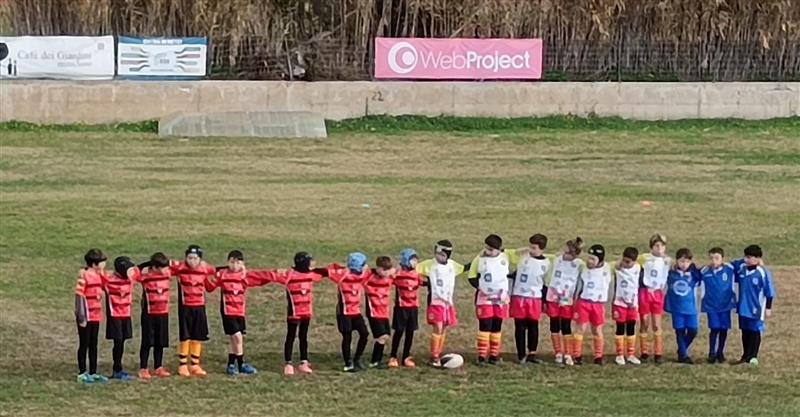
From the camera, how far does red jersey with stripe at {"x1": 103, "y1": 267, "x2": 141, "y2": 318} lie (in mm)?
12750

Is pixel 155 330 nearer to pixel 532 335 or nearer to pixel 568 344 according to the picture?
pixel 532 335

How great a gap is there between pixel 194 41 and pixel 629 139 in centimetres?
1006

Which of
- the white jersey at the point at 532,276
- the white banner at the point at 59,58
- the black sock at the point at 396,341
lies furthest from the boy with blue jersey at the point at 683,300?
the white banner at the point at 59,58

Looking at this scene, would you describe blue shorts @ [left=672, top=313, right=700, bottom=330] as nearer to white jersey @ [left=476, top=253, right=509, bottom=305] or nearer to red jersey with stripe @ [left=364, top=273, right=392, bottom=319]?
white jersey @ [left=476, top=253, right=509, bottom=305]

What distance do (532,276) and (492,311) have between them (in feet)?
1.61

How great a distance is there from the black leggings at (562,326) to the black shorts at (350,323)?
179 cm

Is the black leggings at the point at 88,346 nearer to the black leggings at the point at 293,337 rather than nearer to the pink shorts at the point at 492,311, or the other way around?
the black leggings at the point at 293,337

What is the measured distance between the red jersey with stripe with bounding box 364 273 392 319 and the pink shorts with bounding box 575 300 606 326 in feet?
5.86

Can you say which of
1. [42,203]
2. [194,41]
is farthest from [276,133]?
[42,203]

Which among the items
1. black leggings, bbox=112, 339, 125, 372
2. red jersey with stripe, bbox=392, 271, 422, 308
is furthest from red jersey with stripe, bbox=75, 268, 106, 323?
red jersey with stripe, bbox=392, 271, 422, 308

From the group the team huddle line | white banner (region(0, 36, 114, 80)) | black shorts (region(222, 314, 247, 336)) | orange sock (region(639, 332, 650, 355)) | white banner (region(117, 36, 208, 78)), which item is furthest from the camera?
white banner (region(117, 36, 208, 78))

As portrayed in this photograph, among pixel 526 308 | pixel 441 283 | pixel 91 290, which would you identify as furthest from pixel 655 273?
pixel 91 290

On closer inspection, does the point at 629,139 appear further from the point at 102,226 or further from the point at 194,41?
the point at 102,226

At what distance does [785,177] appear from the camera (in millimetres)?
25781
